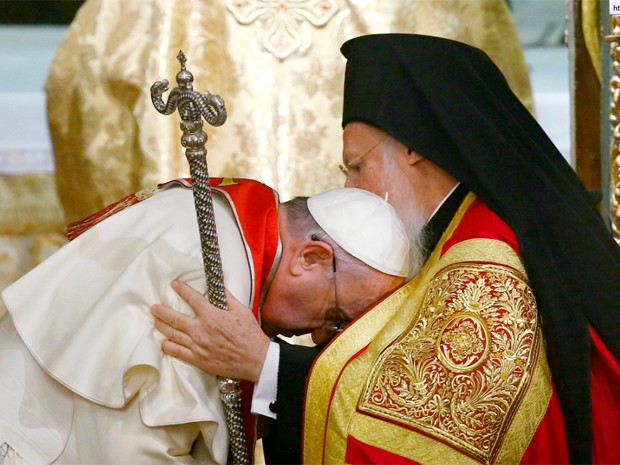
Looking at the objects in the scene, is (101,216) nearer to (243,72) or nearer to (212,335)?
(212,335)

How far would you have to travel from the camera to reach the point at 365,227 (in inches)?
110

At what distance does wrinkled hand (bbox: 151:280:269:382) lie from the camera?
8.29ft

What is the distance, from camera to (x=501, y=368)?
2662 millimetres

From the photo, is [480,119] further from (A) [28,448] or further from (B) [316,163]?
(B) [316,163]

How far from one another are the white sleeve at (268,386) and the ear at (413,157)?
0.86 metres

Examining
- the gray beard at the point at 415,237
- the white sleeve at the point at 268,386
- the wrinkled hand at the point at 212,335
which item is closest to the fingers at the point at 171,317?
the wrinkled hand at the point at 212,335

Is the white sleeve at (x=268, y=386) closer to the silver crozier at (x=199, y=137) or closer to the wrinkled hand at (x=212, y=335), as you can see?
the wrinkled hand at (x=212, y=335)

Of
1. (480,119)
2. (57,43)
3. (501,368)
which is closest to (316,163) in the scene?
(57,43)

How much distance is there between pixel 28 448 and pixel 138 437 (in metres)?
0.31

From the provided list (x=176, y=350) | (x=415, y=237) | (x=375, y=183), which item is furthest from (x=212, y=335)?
(x=375, y=183)

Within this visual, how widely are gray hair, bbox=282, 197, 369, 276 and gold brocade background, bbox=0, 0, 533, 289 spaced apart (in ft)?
6.94

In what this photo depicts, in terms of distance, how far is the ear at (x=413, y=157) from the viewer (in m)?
3.22

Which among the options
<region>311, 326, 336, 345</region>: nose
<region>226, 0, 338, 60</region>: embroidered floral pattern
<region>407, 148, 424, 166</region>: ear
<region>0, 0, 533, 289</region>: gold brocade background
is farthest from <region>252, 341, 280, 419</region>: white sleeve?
<region>226, 0, 338, 60</region>: embroidered floral pattern

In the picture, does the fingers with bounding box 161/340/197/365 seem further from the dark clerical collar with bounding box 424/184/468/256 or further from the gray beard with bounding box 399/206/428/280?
the dark clerical collar with bounding box 424/184/468/256
